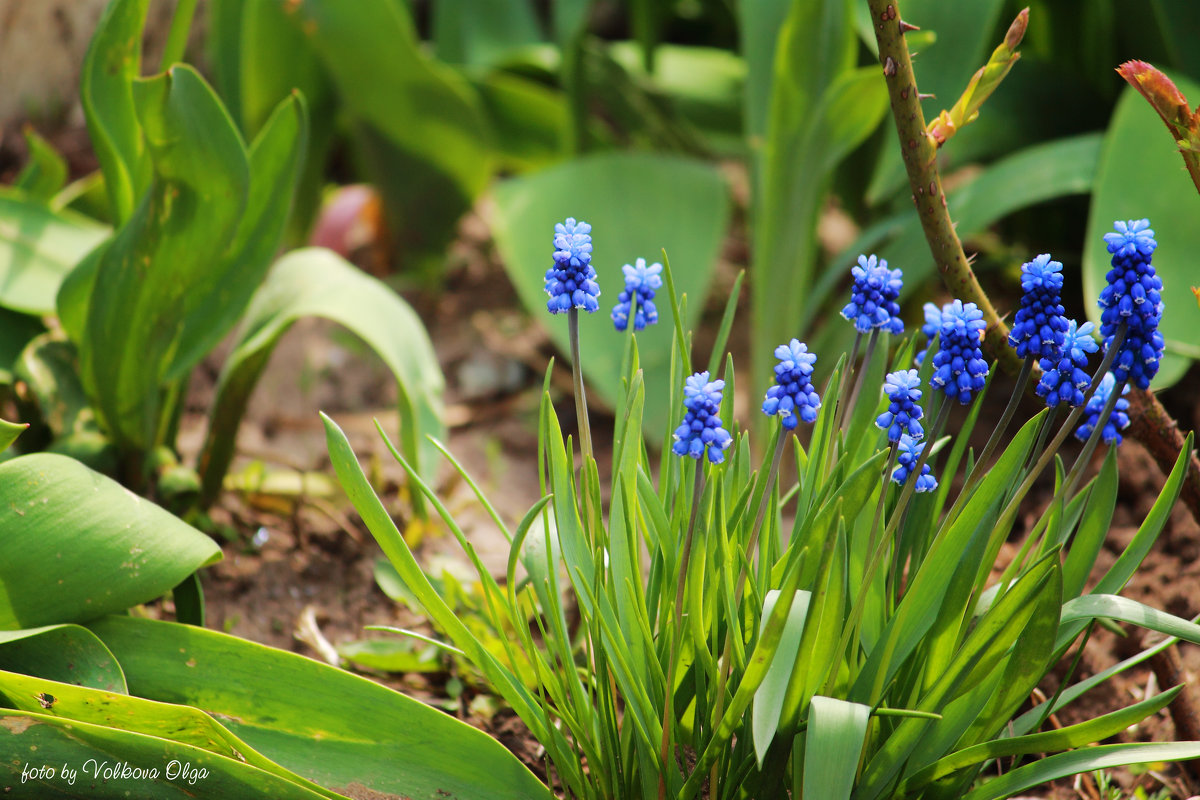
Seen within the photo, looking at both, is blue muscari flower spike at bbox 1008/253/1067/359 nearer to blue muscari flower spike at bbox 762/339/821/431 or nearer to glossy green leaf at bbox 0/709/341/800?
blue muscari flower spike at bbox 762/339/821/431

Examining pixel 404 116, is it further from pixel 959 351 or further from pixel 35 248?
pixel 959 351

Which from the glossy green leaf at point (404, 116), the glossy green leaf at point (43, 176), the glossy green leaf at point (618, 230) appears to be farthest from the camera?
the glossy green leaf at point (404, 116)

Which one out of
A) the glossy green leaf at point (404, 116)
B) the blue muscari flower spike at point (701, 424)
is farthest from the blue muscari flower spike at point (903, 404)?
the glossy green leaf at point (404, 116)

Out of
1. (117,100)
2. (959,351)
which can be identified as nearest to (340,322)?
(117,100)

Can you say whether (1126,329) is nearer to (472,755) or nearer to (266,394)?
(472,755)

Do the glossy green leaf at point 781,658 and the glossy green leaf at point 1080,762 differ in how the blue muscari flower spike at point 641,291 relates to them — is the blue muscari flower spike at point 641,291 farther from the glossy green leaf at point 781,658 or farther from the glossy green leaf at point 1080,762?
the glossy green leaf at point 1080,762

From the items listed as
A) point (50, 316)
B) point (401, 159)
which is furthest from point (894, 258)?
point (50, 316)

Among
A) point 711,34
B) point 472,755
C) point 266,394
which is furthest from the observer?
point 711,34

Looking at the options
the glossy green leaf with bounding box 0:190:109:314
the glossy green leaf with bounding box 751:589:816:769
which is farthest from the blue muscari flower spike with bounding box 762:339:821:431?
the glossy green leaf with bounding box 0:190:109:314
